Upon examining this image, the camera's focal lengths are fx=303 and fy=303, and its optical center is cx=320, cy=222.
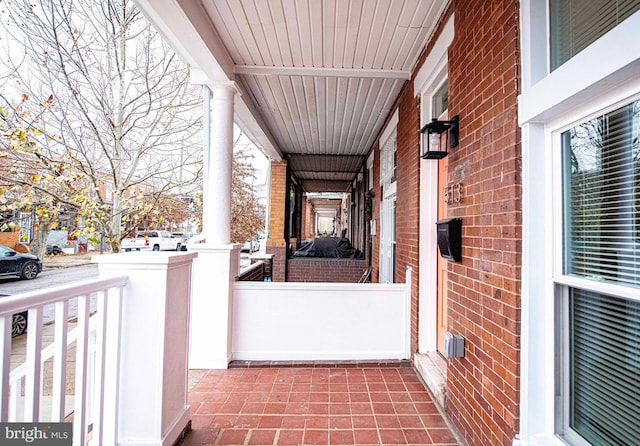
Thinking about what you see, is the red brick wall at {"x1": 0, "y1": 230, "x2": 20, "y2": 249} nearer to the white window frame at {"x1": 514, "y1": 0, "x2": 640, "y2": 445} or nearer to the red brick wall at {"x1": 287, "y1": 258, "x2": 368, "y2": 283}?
the white window frame at {"x1": 514, "y1": 0, "x2": 640, "y2": 445}

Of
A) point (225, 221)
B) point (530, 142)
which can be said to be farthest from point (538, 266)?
point (225, 221)

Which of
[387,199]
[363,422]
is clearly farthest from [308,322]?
[387,199]

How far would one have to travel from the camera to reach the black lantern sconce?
2.12 metres

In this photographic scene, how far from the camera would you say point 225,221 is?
3.11m

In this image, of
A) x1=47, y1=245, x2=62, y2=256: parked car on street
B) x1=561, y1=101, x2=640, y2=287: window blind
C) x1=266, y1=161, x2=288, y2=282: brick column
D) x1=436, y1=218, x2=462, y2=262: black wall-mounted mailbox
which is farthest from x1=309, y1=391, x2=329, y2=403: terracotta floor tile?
x1=266, y1=161, x2=288, y2=282: brick column

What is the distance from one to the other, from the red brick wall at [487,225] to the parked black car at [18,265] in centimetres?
326

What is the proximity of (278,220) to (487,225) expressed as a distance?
5.74 m

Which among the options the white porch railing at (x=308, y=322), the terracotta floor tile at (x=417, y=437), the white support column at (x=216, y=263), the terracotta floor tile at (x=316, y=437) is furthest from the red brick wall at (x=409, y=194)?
the white support column at (x=216, y=263)

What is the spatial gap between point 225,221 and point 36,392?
2091mm

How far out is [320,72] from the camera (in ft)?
10.4

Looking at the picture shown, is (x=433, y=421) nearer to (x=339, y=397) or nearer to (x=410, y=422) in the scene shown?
(x=410, y=422)

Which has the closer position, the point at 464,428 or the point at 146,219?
the point at 464,428

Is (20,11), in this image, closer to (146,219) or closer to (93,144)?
(93,144)

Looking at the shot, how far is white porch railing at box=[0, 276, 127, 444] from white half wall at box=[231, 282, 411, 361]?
1.43 metres
